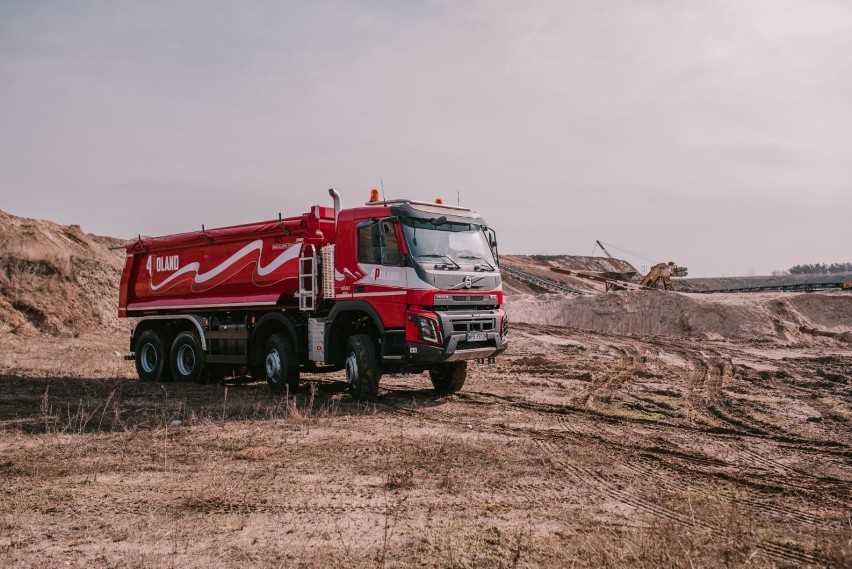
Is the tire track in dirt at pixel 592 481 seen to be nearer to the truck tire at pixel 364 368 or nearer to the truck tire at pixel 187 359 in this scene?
the truck tire at pixel 364 368

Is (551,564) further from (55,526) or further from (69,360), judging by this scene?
(69,360)

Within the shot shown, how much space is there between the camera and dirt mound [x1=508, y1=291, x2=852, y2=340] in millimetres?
28344

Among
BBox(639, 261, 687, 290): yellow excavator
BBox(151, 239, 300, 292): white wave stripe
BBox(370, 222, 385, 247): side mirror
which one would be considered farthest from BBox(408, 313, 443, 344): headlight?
BBox(639, 261, 687, 290): yellow excavator

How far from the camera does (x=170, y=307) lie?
15289 mm

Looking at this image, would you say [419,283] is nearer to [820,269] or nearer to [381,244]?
[381,244]

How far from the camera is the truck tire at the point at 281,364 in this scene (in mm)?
12367

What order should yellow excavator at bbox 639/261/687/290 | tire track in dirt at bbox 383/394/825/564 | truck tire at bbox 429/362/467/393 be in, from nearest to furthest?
tire track in dirt at bbox 383/394/825/564 < truck tire at bbox 429/362/467/393 < yellow excavator at bbox 639/261/687/290

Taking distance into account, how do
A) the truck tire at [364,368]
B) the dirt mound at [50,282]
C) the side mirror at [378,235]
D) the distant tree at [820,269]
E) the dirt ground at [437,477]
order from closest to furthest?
the dirt ground at [437,477]
the side mirror at [378,235]
the truck tire at [364,368]
the dirt mound at [50,282]
the distant tree at [820,269]

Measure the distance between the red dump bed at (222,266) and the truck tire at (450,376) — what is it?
10.4 ft

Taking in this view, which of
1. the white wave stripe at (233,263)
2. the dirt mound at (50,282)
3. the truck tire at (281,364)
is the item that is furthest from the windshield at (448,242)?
the dirt mound at (50,282)

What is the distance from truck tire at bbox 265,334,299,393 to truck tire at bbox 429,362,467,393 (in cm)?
258

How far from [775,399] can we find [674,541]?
8.28 m

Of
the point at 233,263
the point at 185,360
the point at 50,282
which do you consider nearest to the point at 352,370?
the point at 233,263

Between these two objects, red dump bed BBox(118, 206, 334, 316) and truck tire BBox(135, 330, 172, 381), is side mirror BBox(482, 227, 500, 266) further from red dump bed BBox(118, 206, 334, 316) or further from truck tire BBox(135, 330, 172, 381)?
truck tire BBox(135, 330, 172, 381)
